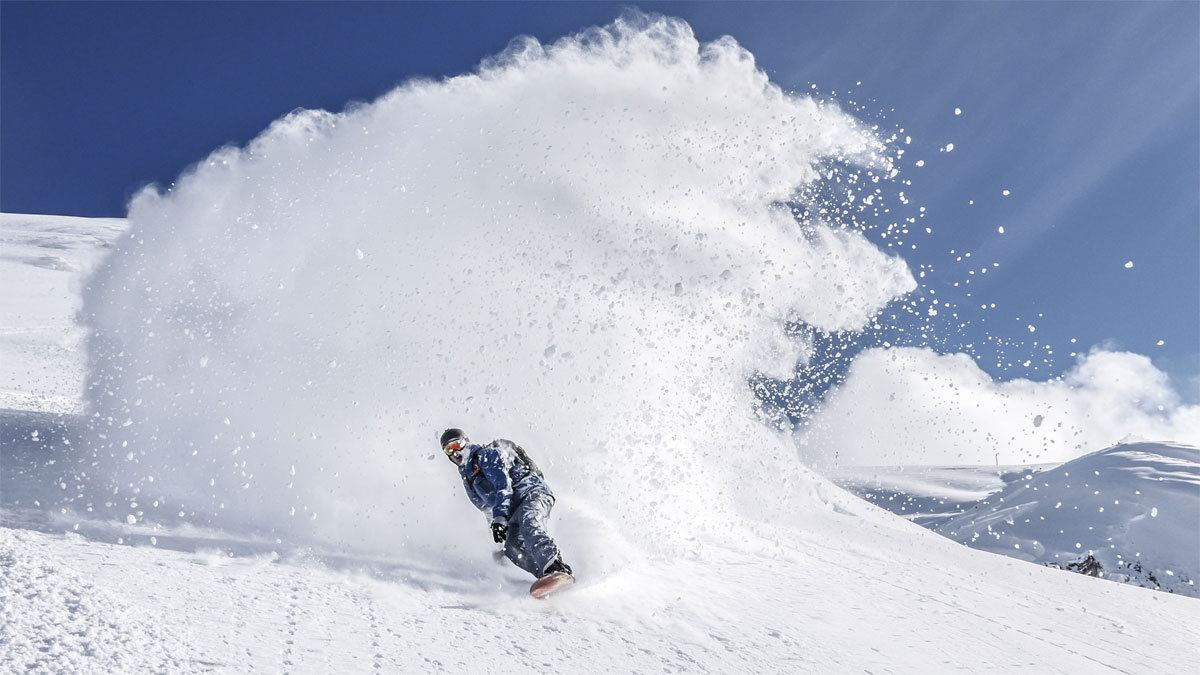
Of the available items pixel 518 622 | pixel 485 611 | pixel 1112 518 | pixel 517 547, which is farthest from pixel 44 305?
pixel 1112 518

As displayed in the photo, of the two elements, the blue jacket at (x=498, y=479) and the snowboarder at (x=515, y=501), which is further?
the blue jacket at (x=498, y=479)

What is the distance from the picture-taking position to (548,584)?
4422 millimetres

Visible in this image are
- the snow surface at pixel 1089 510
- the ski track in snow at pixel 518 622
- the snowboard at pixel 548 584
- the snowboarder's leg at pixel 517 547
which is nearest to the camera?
the ski track in snow at pixel 518 622

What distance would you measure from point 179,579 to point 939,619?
5.28m

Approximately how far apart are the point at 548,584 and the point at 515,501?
0.72 meters

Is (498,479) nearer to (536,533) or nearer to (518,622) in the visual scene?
(536,533)

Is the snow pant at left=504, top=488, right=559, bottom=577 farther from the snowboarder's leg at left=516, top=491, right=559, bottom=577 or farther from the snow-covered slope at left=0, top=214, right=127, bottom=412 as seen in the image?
the snow-covered slope at left=0, top=214, right=127, bottom=412

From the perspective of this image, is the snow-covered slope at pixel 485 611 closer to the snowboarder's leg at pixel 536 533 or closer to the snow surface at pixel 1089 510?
the snowboarder's leg at pixel 536 533

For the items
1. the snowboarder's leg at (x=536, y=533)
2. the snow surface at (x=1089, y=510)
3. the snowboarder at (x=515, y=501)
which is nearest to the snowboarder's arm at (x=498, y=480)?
the snowboarder at (x=515, y=501)

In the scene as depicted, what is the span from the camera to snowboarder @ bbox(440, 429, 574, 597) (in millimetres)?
4582

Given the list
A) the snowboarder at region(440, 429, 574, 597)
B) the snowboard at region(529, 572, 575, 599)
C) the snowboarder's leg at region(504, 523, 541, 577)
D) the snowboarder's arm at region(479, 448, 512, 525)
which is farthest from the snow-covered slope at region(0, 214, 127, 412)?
the snowboard at region(529, 572, 575, 599)

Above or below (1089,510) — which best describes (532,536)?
above

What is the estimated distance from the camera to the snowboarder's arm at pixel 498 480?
4863mm

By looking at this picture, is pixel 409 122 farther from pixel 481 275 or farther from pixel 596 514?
pixel 596 514
